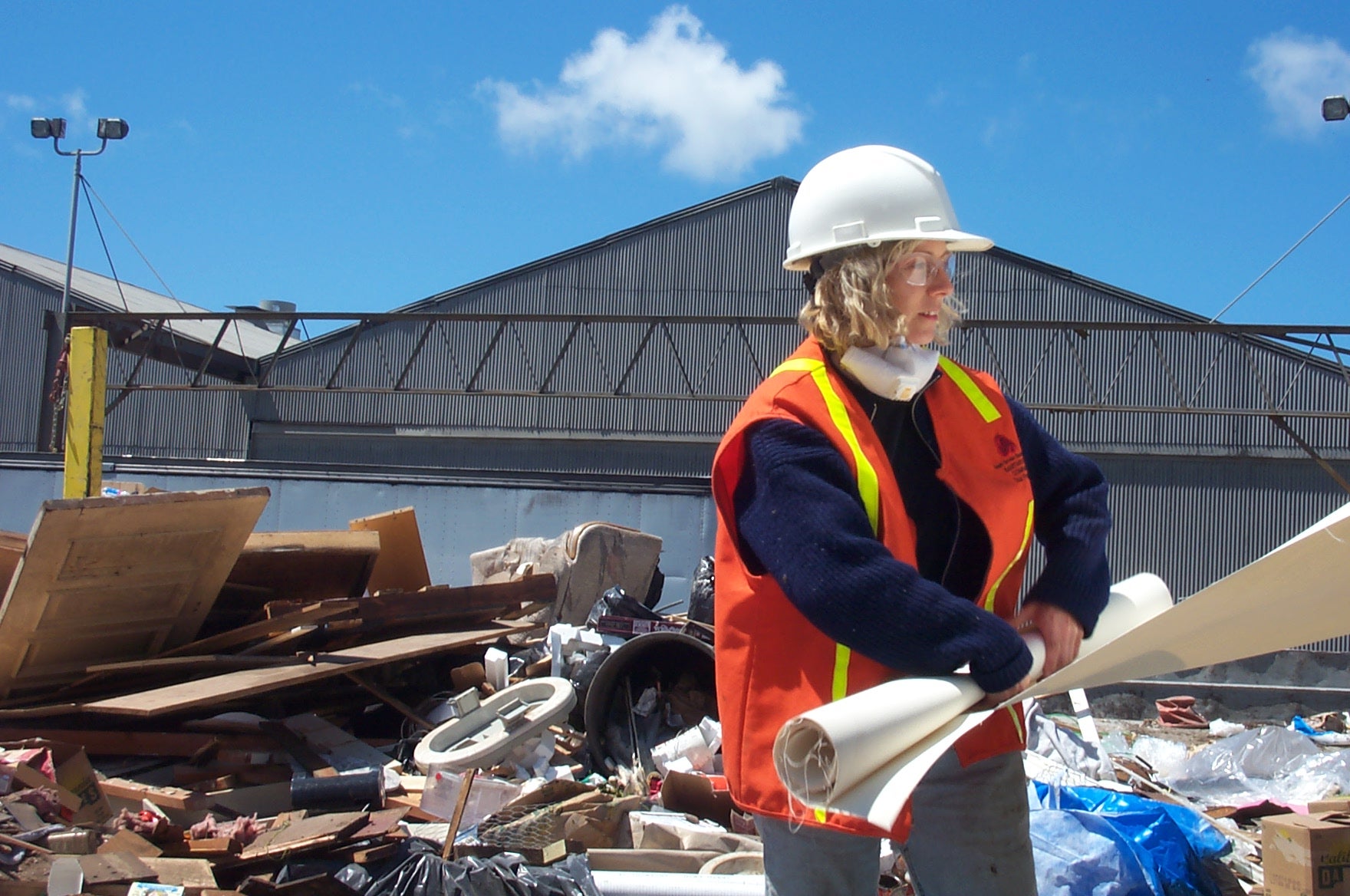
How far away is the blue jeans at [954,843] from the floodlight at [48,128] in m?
24.9

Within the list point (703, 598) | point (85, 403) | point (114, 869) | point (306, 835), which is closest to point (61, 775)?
point (114, 869)

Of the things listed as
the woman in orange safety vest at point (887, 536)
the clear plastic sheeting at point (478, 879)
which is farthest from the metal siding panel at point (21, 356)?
the woman in orange safety vest at point (887, 536)

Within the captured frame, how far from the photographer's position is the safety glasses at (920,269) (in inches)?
80.2

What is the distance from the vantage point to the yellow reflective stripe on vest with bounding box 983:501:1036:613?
1993 millimetres

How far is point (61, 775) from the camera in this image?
5020 mm

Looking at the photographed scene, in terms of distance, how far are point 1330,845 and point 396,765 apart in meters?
4.09

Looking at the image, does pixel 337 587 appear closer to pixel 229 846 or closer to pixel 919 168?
pixel 229 846

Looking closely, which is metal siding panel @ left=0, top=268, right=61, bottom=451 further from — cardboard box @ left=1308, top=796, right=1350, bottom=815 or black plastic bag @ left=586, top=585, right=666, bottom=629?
cardboard box @ left=1308, top=796, right=1350, bottom=815

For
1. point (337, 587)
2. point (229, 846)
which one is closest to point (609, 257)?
point (337, 587)

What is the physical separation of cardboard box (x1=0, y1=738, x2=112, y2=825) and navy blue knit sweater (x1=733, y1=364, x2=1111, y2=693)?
13.2ft

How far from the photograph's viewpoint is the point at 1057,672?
1892 millimetres

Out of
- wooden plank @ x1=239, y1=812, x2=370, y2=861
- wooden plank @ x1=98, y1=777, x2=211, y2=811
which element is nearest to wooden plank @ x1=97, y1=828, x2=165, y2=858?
wooden plank @ x1=239, y1=812, x2=370, y2=861

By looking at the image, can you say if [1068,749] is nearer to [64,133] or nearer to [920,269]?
[920,269]

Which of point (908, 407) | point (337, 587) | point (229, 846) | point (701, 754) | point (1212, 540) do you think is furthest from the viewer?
point (1212, 540)
